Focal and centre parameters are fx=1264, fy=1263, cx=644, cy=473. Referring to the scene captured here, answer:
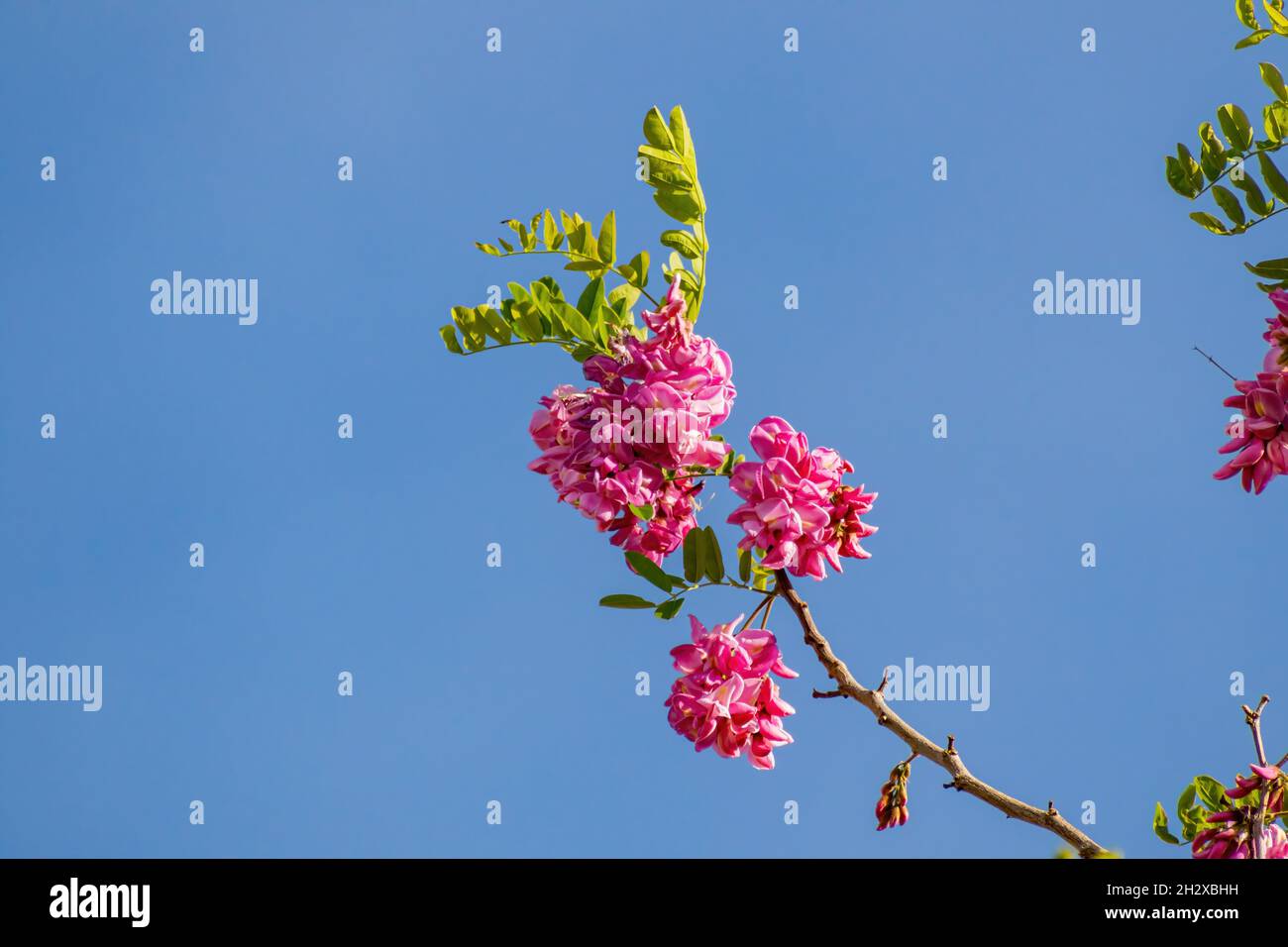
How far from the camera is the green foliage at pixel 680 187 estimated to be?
238 cm

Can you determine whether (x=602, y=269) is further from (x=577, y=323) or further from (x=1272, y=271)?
(x=1272, y=271)

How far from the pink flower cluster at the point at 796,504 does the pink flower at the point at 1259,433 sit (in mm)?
600

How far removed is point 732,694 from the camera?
Answer: 2070 millimetres

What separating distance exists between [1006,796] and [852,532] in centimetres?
50

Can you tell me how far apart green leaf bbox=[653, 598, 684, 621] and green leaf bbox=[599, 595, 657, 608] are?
2cm

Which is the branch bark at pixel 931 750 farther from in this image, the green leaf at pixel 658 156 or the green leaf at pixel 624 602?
the green leaf at pixel 658 156

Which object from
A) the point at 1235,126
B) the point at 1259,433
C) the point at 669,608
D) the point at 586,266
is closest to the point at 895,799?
Result: the point at 669,608

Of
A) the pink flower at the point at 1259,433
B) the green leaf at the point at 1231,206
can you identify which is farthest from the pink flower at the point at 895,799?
the green leaf at the point at 1231,206

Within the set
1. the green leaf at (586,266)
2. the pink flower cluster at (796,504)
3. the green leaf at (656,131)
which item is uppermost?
the green leaf at (656,131)

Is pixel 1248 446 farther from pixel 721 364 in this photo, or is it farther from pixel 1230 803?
pixel 721 364

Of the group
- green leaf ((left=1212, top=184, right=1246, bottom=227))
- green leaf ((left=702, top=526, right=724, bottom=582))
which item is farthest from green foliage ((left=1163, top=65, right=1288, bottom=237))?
green leaf ((left=702, top=526, right=724, bottom=582))

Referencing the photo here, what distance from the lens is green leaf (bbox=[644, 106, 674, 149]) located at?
236 centimetres

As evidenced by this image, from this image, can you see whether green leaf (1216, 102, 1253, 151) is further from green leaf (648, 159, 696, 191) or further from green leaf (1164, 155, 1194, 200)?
green leaf (648, 159, 696, 191)

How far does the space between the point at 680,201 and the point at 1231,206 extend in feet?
3.58
